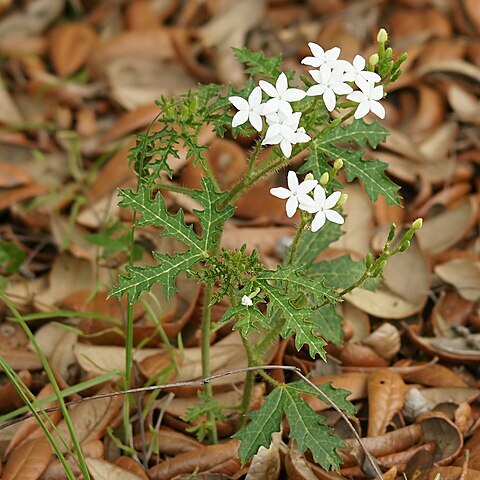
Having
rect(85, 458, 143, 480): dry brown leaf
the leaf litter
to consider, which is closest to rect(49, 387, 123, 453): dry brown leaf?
the leaf litter

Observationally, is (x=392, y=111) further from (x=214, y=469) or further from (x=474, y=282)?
(x=214, y=469)

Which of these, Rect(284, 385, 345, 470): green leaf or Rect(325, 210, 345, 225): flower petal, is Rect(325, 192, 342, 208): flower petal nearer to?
Rect(325, 210, 345, 225): flower petal

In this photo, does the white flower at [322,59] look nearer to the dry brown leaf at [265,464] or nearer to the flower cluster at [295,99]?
the flower cluster at [295,99]

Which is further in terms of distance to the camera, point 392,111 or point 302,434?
point 392,111

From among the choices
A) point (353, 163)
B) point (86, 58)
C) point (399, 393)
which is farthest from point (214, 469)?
point (86, 58)

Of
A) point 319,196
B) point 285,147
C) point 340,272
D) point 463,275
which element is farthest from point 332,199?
point 463,275

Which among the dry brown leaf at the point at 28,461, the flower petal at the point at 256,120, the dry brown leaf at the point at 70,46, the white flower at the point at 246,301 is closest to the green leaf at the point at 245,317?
the white flower at the point at 246,301
